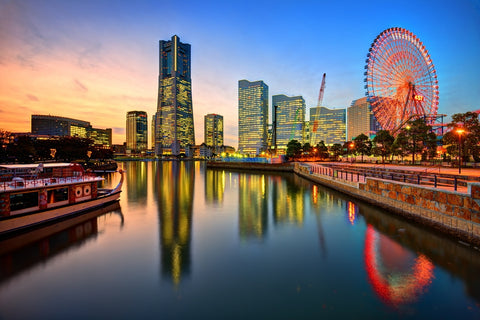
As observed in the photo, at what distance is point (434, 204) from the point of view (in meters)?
18.2

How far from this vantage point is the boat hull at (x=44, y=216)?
17.9 meters

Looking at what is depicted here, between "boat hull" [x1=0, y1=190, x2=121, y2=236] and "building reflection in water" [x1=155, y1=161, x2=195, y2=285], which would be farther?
"boat hull" [x1=0, y1=190, x2=121, y2=236]

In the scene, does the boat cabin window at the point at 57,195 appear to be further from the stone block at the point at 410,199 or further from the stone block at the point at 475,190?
the stone block at the point at 475,190

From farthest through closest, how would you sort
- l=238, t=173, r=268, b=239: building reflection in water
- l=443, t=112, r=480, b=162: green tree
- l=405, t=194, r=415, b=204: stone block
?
1. l=443, t=112, r=480, b=162: green tree
2. l=405, t=194, r=415, b=204: stone block
3. l=238, t=173, r=268, b=239: building reflection in water

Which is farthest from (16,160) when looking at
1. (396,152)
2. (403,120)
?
(403,120)

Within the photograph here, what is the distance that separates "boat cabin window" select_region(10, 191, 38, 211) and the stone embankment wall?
3256cm

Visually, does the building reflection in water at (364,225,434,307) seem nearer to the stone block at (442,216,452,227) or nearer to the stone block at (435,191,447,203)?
the stone block at (442,216,452,227)

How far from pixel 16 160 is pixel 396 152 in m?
116

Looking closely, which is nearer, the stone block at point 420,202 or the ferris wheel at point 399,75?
the stone block at point 420,202

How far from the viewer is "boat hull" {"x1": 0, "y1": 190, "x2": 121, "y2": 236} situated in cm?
1795

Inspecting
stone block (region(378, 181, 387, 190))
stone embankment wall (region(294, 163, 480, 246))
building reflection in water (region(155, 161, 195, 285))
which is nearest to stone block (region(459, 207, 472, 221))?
stone embankment wall (region(294, 163, 480, 246))

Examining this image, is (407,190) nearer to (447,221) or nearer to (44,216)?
(447,221)

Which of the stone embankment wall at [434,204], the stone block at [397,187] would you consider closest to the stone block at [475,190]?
the stone embankment wall at [434,204]

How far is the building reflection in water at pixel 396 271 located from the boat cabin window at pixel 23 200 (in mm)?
26130
